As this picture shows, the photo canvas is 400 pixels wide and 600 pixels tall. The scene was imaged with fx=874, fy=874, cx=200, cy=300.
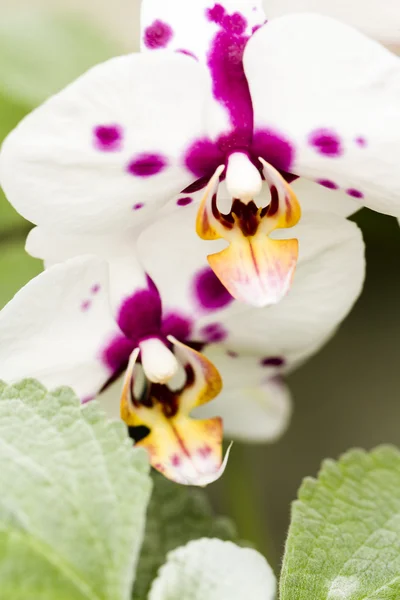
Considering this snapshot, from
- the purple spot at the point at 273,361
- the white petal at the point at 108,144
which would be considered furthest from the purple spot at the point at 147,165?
the purple spot at the point at 273,361

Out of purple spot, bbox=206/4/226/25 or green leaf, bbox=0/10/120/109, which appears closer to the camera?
purple spot, bbox=206/4/226/25

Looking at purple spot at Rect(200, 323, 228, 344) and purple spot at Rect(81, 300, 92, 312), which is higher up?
purple spot at Rect(81, 300, 92, 312)

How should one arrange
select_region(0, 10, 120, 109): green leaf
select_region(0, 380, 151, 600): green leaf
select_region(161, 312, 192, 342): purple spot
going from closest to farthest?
1. select_region(0, 380, 151, 600): green leaf
2. select_region(161, 312, 192, 342): purple spot
3. select_region(0, 10, 120, 109): green leaf

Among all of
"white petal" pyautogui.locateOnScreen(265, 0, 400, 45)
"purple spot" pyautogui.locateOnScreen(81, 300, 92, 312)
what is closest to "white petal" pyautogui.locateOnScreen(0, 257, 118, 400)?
"purple spot" pyautogui.locateOnScreen(81, 300, 92, 312)

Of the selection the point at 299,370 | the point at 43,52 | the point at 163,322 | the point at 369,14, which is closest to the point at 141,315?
the point at 163,322

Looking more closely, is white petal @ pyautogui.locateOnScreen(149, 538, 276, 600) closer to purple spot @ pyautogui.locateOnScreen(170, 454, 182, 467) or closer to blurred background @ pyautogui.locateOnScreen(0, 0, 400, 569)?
purple spot @ pyautogui.locateOnScreen(170, 454, 182, 467)

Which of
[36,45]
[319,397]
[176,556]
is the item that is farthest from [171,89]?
[319,397]

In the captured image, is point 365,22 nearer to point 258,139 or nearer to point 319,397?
point 258,139
